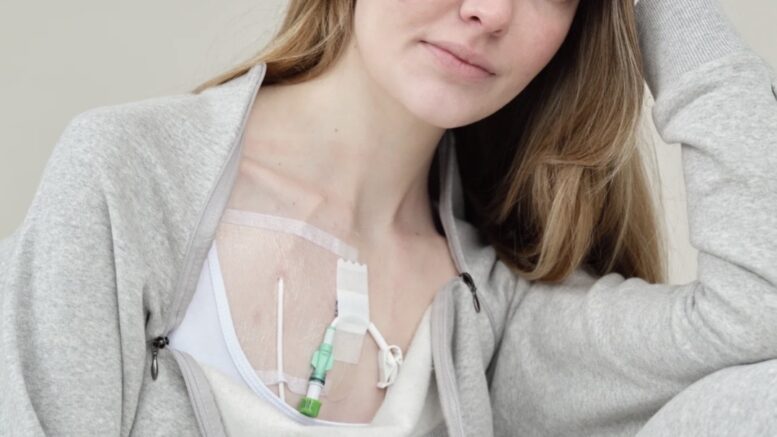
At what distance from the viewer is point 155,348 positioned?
123 cm

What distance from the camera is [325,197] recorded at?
4.70 feet

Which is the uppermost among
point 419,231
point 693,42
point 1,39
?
point 1,39

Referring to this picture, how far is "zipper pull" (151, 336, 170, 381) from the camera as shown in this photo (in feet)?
4.00

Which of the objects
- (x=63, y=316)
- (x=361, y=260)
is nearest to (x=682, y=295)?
(x=361, y=260)

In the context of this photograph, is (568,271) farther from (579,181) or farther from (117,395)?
(117,395)

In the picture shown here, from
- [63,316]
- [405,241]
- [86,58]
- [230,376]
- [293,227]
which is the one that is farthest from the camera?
[86,58]

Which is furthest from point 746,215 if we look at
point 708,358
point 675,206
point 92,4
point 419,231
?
point 92,4

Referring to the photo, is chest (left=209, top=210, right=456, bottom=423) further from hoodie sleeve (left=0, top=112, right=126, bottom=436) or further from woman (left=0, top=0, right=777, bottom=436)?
hoodie sleeve (left=0, top=112, right=126, bottom=436)

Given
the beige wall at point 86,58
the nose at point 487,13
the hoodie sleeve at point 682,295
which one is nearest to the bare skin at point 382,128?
the nose at point 487,13

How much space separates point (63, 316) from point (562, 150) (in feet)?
2.40

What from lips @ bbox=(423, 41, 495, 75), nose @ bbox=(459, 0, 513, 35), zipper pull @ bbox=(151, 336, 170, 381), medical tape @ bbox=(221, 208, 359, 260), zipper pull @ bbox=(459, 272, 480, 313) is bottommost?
zipper pull @ bbox=(459, 272, 480, 313)

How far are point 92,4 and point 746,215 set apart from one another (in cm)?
121

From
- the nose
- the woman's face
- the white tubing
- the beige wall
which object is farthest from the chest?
the beige wall

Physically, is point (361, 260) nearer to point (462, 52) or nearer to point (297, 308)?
point (297, 308)
